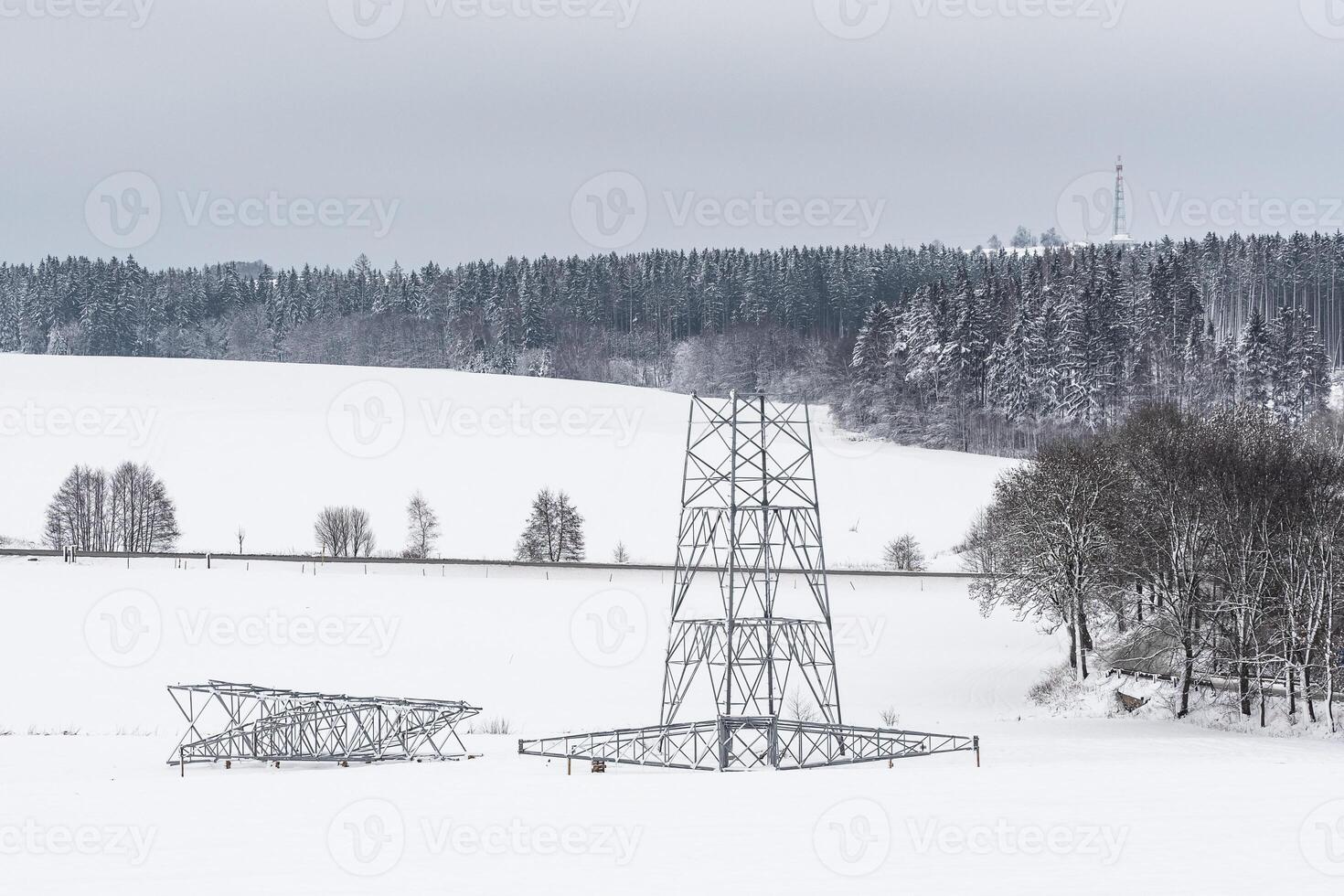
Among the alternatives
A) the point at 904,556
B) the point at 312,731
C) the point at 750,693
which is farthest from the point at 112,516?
the point at 750,693

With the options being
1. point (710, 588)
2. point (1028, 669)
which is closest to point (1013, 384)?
point (710, 588)

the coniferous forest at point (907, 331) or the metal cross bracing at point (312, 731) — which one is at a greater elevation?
the coniferous forest at point (907, 331)

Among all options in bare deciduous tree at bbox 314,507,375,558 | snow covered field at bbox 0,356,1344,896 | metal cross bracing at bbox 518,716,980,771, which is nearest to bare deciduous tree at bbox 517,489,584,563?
snow covered field at bbox 0,356,1344,896

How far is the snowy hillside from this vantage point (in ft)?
282

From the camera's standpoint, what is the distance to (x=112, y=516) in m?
78.4

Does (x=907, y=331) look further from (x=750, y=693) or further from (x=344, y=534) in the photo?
(x=750, y=693)

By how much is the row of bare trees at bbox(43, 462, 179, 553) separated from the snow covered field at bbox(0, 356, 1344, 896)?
3772 mm

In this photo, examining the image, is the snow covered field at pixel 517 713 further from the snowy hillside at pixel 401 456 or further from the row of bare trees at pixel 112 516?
the row of bare trees at pixel 112 516

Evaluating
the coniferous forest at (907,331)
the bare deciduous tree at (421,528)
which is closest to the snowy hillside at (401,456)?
the bare deciduous tree at (421,528)

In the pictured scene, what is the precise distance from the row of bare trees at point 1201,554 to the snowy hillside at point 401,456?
33.2 metres

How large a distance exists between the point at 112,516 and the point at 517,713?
47.5 meters

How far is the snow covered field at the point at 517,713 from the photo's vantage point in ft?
52.0

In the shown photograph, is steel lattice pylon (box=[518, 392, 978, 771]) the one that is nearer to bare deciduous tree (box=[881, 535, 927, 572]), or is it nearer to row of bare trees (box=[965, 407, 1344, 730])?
row of bare trees (box=[965, 407, 1344, 730])

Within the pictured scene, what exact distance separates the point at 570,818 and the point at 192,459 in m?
89.3
